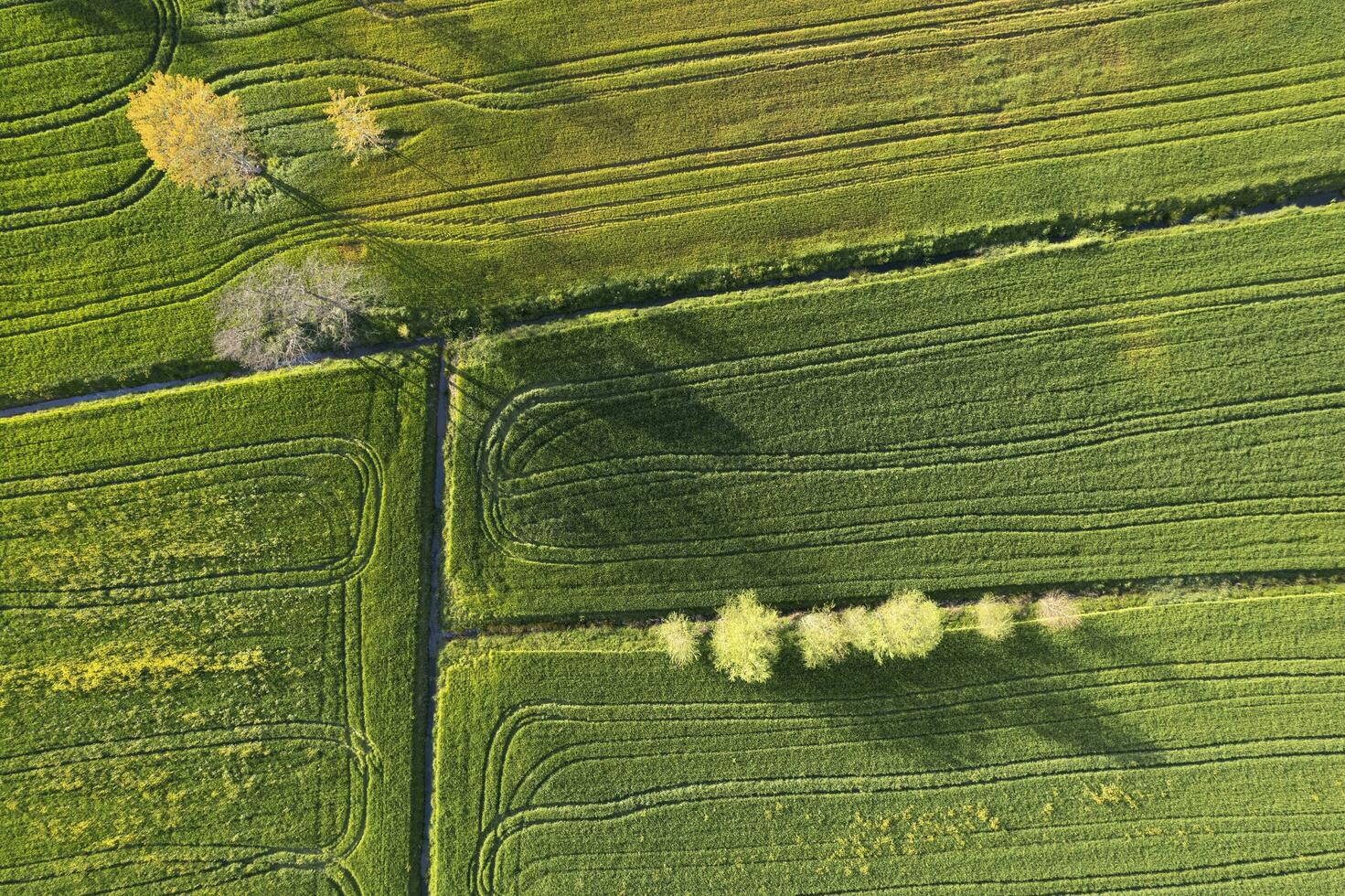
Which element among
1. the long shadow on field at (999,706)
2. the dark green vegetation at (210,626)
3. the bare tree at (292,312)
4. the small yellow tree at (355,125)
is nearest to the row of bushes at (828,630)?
the long shadow on field at (999,706)

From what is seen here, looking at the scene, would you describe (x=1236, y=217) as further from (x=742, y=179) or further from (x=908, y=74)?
(x=742, y=179)

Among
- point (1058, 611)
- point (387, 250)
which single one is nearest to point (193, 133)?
point (387, 250)

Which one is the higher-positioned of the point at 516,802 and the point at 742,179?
the point at 742,179

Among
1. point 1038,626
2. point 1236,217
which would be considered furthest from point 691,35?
point 1038,626

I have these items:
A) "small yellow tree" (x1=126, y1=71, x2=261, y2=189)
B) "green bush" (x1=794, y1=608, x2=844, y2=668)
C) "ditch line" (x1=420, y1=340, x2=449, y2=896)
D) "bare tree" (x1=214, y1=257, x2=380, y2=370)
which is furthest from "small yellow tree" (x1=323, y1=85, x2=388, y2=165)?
"green bush" (x1=794, y1=608, x2=844, y2=668)

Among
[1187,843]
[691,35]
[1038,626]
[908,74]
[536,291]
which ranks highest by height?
[691,35]

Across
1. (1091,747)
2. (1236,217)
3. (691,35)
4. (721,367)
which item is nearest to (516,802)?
(721,367)

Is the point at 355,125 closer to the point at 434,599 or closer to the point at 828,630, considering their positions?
the point at 434,599
